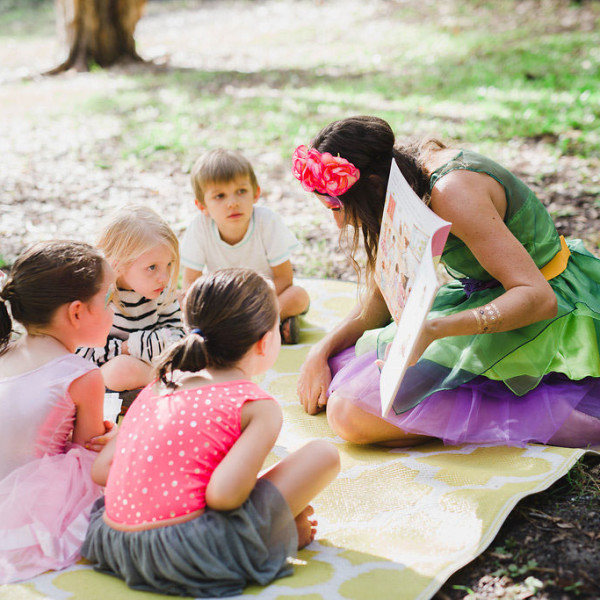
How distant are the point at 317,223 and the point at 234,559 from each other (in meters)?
3.57

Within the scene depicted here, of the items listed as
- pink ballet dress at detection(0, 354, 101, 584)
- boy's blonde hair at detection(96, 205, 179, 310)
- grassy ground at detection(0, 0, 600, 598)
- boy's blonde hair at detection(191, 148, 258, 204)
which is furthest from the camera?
grassy ground at detection(0, 0, 600, 598)

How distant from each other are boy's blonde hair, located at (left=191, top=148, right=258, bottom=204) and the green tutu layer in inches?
58.1

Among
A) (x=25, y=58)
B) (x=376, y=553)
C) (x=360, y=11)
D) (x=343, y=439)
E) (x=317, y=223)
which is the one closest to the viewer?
(x=376, y=553)

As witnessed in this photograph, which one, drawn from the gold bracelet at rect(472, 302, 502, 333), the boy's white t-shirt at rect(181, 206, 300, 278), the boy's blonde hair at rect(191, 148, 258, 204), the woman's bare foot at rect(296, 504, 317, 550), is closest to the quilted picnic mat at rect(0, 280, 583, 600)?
the woman's bare foot at rect(296, 504, 317, 550)

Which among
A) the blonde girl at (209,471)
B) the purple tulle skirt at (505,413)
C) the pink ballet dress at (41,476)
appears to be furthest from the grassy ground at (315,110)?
the pink ballet dress at (41,476)

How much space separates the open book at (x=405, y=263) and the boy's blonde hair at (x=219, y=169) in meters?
1.30

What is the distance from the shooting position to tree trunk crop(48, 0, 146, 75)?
10.3 meters

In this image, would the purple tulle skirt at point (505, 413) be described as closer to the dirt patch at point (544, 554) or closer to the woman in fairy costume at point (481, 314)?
the woman in fairy costume at point (481, 314)

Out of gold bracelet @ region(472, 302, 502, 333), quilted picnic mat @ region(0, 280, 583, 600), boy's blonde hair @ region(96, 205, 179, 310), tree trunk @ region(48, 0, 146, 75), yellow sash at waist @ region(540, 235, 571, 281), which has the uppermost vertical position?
tree trunk @ region(48, 0, 146, 75)

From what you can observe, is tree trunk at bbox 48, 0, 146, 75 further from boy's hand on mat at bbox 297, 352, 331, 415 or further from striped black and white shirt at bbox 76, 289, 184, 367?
boy's hand on mat at bbox 297, 352, 331, 415

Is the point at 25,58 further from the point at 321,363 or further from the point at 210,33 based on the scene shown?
the point at 321,363

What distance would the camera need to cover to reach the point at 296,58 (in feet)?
36.4

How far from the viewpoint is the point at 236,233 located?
12.5 ft

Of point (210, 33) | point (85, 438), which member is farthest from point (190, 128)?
point (210, 33)
